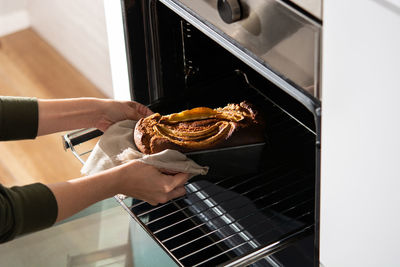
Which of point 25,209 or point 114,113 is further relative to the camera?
point 114,113

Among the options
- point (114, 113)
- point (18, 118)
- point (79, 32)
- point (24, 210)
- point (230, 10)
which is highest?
point (79, 32)

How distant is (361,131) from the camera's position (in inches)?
34.2

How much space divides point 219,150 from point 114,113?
0.22 metres

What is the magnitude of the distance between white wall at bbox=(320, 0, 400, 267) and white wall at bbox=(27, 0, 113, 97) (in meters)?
1.11

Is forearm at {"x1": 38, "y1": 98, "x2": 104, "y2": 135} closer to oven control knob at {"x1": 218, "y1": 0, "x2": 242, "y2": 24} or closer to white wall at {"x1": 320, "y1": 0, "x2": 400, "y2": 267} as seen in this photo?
oven control knob at {"x1": 218, "y1": 0, "x2": 242, "y2": 24}

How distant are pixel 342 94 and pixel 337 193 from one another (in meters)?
0.16

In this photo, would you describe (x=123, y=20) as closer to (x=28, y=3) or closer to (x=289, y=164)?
(x=289, y=164)

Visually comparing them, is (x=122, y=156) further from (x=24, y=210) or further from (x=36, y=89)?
(x=36, y=89)

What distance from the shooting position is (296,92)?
98 centimetres

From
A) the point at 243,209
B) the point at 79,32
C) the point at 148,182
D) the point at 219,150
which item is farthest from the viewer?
the point at 79,32

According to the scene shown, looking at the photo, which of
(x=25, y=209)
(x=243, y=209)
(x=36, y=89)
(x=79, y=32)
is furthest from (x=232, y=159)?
(x=36, y=89)

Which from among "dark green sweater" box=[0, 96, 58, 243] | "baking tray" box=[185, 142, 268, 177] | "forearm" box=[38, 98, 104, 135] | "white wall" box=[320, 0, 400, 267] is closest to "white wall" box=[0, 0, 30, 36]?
"forearm" box=[38, 98, 104, 135]

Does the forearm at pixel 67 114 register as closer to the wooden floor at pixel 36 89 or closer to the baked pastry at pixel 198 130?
the baked pastry at pixel 198 130

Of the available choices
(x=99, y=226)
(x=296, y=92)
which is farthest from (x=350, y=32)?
(x=99, y=226)
